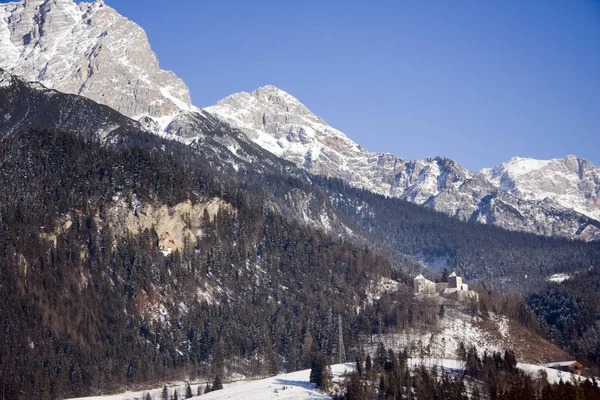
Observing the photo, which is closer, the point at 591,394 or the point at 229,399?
the point at 591,394

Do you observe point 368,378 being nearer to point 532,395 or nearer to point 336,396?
point 336,396

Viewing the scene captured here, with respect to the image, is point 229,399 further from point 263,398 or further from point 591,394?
point 591,394

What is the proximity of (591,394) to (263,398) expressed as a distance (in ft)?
220

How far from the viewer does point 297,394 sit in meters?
200

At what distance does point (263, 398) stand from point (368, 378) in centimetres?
2302

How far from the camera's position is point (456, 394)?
598ft

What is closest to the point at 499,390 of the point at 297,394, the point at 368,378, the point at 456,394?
the point at 456,394

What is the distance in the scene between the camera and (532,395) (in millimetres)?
171750

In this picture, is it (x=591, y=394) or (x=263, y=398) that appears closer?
(x=591, y=394)

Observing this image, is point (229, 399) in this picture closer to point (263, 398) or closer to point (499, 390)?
point (263, 398)

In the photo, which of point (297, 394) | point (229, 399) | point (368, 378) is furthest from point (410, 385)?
point (229, 399)

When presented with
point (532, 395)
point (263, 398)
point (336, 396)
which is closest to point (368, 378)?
point (336, 396)

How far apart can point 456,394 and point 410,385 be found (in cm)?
1318

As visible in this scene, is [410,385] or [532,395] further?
[410,385]
